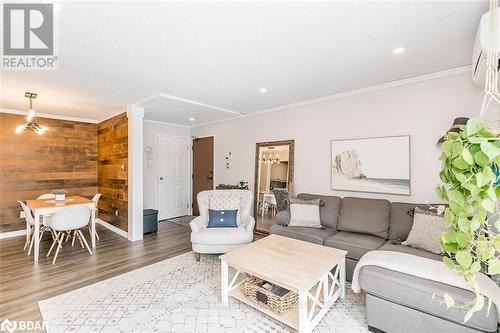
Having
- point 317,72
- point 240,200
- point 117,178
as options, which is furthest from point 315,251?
point 117,178

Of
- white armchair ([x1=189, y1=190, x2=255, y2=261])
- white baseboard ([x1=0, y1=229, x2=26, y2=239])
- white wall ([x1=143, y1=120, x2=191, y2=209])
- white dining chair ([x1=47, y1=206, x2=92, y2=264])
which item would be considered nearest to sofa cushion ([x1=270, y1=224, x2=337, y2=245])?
white armchair ([x1=189, y1=190, x2=255, y2=261])

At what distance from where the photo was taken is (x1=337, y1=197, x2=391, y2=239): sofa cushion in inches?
115

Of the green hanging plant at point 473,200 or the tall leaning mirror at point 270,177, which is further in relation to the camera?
the tall leaning mirror at point 270,177

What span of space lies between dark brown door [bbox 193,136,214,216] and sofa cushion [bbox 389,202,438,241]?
391 centimetres

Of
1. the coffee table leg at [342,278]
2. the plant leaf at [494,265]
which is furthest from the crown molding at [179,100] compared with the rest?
the plant leaf at [494,265]

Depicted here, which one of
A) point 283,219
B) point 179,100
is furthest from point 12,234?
point 283,219

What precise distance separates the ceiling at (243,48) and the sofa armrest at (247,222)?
1.93 meters

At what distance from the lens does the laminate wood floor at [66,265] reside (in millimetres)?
2395

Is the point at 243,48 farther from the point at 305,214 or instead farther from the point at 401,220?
the point at 401,220

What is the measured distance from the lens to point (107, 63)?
249cm

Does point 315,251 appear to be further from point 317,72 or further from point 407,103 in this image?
point 407,103

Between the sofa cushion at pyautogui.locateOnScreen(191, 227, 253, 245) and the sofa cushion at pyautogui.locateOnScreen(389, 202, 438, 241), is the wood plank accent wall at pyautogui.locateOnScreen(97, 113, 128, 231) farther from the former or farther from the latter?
the sofa cushion at pyautogui.locateOnScreen(389, 202, 438, 241)

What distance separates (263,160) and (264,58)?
242 centimetres

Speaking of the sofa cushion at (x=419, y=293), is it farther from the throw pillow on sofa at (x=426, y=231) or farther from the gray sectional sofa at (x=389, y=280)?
the throw pillow on sofa at (x=426, y=231)
